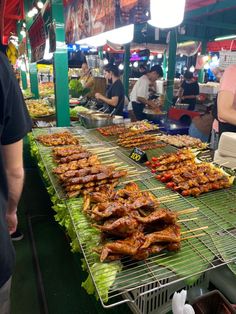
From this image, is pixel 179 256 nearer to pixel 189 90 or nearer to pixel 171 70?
pixel 189 90

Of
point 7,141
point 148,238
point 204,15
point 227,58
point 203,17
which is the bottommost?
point 148,238

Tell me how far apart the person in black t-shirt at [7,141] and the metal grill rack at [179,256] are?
61 centimetres

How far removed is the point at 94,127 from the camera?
21.6 feet

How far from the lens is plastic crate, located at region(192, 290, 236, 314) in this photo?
2.06 meters

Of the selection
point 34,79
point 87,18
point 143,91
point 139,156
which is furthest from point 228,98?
point 34,79

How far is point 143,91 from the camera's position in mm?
9531

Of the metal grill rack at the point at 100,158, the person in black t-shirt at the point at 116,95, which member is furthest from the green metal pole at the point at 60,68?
the person in black t-shirt at the point at 116,95

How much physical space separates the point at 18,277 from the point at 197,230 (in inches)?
120

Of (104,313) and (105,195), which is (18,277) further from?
(105,195)

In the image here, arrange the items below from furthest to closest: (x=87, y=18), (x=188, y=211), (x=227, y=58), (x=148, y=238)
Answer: (x=87, y=18)
(x=227, y=58)
(x=188, y=211)
(x=148, y=238)

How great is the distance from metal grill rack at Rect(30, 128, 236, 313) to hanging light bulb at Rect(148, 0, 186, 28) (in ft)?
8.45

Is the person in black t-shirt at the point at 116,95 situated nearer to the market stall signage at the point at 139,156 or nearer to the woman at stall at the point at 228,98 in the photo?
the market stall signage at the point at 139,156

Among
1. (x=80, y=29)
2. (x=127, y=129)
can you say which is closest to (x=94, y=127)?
(x=127, y=129)

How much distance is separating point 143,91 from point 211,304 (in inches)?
322
